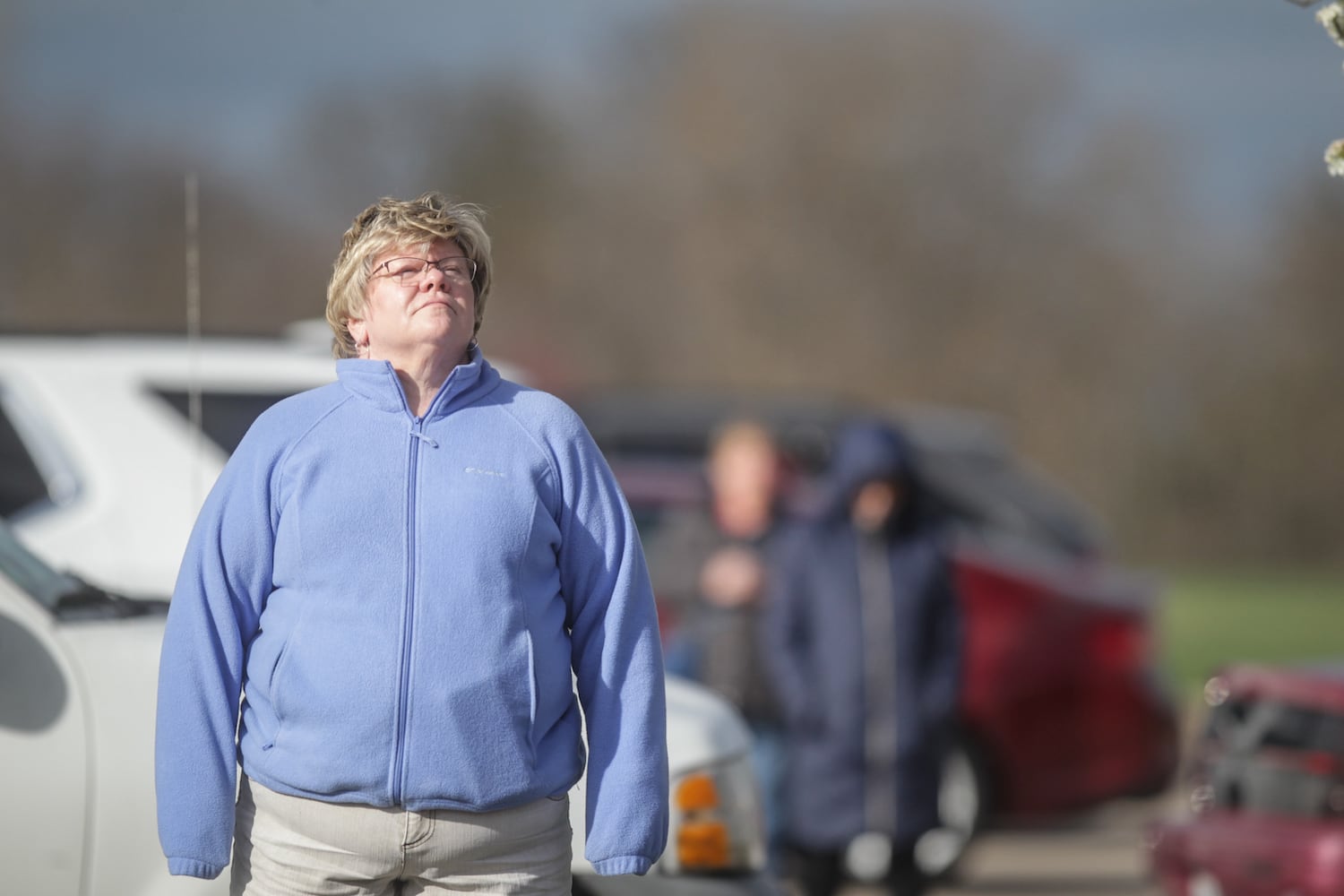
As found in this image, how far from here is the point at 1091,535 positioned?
424 inches

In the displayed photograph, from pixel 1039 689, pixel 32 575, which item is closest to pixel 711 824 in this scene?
pixel 32 575

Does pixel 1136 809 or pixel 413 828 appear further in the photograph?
pixel 1136 809

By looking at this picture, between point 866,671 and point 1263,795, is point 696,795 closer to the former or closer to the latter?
point 1263,795

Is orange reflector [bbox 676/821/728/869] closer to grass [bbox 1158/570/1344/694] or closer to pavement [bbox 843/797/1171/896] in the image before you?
pavement [bbox 843/797/1171/896]

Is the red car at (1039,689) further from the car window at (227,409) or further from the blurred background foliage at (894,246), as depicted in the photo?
the blurred background foliage at (894,246)

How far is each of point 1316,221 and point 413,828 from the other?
33.4 m

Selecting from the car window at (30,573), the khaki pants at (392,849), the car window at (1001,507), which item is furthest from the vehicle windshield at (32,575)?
the car window at (1001,507)

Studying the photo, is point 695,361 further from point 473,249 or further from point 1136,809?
point 473,249

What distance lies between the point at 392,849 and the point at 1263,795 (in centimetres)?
308

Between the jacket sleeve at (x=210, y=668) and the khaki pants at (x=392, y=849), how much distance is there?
0.25ft

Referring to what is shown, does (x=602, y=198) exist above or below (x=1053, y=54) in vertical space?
below

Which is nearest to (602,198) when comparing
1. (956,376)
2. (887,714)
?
(956,376)

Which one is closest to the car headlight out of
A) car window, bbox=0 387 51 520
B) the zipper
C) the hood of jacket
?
the zipper

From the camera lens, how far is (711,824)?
3930mm
